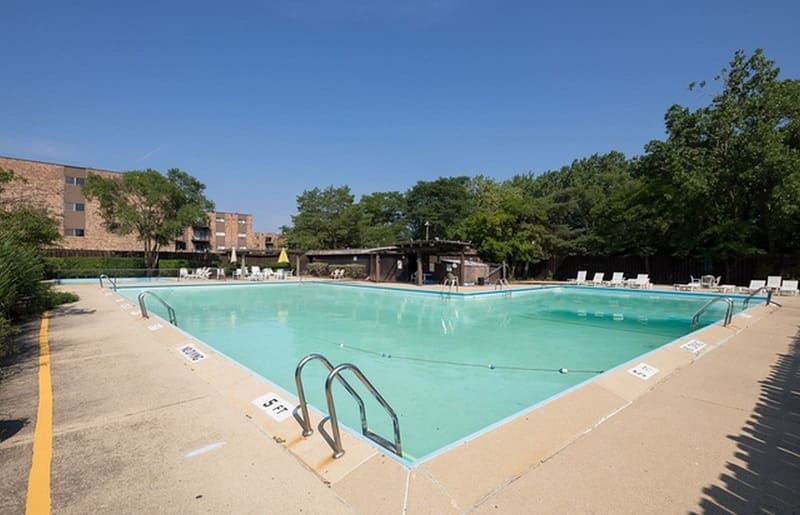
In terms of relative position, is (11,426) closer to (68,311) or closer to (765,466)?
(765,466)

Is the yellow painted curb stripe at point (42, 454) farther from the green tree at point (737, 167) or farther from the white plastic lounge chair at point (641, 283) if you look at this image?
the green tree at point (737, 167)

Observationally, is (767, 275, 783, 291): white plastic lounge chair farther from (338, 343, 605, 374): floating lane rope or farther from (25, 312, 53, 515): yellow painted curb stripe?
(25, 312, 53, 515): yellow painted curb stripe

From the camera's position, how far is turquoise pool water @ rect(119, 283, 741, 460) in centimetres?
508

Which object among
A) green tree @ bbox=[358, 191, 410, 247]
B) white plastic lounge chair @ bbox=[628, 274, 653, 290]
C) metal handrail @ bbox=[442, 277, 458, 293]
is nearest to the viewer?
metal handrail @ bbox=[442, 277, 458, 293]

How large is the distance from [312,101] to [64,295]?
14.4 meters

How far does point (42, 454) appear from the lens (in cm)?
268

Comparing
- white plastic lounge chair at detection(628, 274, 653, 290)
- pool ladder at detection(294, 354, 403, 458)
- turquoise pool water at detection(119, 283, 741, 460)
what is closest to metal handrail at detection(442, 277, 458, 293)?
turquoise pool water at detection(119, 283, 741, 460)

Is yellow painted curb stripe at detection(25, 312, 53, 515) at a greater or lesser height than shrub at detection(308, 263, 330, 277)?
lesser

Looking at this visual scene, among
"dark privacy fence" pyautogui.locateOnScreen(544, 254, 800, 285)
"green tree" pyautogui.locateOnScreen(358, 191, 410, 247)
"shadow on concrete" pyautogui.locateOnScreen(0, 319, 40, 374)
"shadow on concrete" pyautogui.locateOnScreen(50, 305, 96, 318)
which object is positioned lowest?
"shadow on concrete" pyautogui.locateOnScreen(50, 305, 96, 318)

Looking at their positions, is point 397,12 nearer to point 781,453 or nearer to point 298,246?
point 781,453

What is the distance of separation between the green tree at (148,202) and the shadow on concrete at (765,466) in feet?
102

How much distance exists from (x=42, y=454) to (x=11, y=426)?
0.83 metres

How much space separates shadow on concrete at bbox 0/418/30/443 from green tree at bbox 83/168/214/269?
89.8 ft

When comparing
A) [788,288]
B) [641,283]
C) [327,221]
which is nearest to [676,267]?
[641,283]
